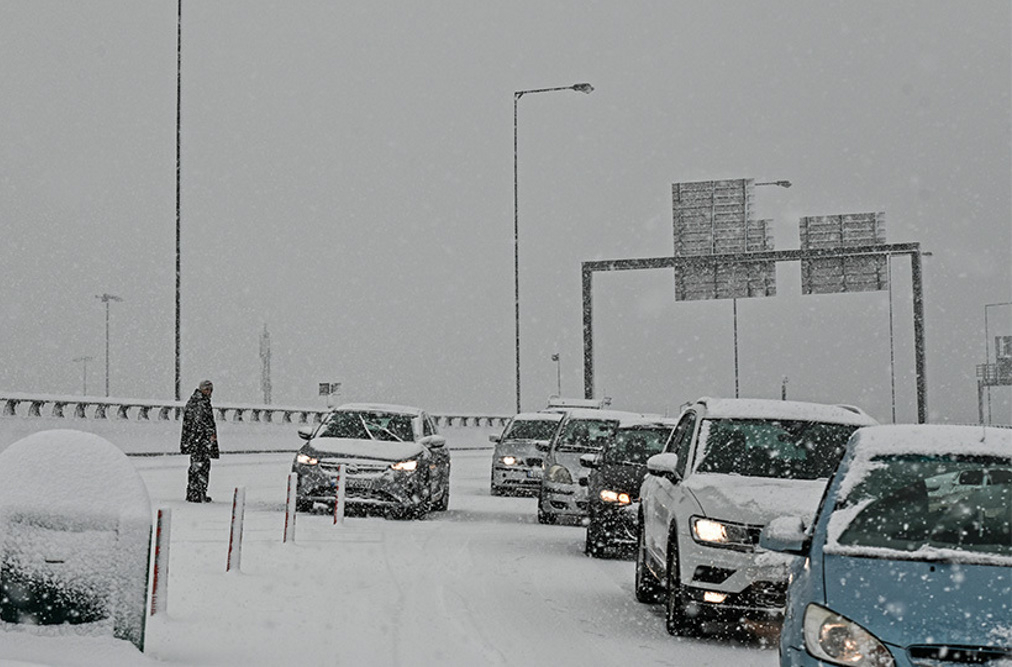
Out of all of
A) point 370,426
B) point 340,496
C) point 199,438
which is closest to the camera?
point 340,496

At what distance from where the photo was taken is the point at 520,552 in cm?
1658

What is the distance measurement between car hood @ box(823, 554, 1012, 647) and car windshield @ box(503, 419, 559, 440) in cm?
2142

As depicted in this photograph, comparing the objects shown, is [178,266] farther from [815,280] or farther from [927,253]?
[927,253]

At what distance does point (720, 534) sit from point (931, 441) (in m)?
2.85

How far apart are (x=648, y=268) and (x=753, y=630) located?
36707 mm

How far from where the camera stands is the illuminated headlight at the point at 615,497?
1570cm

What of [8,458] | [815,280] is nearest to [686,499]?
[8,458]

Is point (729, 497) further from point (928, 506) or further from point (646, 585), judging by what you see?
point (928, 506)

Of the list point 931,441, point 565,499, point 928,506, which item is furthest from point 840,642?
point 565,499

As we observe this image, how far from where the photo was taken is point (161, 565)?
1004cm

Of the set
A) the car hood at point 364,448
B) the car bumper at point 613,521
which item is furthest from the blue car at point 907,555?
the car hood at point 364,448

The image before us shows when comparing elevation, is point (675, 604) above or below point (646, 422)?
below

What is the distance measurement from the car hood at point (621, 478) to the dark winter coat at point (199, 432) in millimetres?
7935

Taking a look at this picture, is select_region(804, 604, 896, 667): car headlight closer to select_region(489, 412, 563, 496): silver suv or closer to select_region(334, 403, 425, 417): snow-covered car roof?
select_region(334, 403, 425, 417): snow-covered car roof
